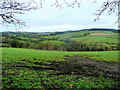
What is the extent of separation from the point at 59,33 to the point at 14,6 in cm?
9561

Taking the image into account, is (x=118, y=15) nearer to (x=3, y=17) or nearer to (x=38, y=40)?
(x=3, y=17)

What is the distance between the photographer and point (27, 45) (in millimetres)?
54094

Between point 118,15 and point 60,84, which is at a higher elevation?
point 118,15

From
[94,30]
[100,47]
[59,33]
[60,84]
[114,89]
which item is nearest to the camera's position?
[114,89]

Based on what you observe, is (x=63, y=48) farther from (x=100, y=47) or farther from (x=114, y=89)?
(x=114, y=89)

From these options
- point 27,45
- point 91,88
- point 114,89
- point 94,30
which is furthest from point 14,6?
point 94,30

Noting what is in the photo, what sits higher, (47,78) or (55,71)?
(47,78)

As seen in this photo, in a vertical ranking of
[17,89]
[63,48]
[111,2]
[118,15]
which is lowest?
[63,48]

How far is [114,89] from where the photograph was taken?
22.4 ft

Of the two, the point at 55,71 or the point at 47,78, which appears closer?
the point at 47,78

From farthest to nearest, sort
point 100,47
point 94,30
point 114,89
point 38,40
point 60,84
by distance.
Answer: point 94,30 < point 38,40 < point 100,47 < point 60,84 < point 114,89

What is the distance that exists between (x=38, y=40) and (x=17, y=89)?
59.4 meters

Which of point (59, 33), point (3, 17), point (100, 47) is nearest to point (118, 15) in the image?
point (3, 17)

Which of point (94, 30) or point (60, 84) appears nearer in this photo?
point (60, 84)
